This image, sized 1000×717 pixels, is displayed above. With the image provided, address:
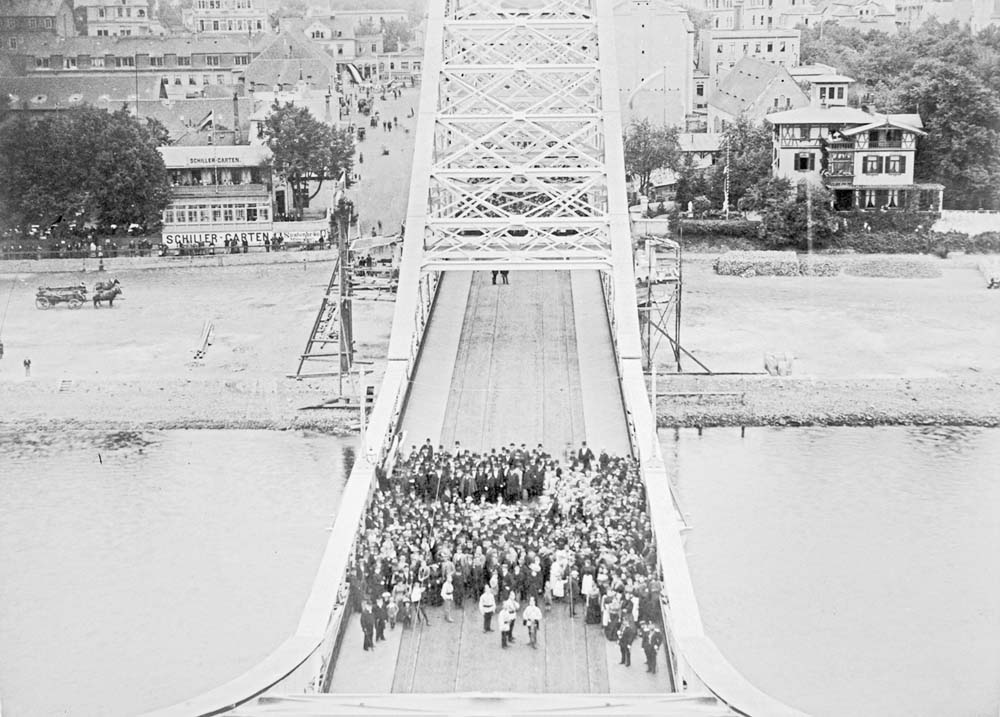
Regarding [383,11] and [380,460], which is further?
[383,11]

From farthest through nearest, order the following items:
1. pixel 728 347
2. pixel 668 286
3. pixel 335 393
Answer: pixel 668 286, pixel 728 347, pixel 335 393

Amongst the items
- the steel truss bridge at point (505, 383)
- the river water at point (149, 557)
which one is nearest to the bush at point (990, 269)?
the steel truss bridge at point (505, 383)

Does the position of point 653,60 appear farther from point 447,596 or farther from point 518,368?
point 447,596

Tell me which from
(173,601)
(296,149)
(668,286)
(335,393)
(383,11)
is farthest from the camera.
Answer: (383,11)

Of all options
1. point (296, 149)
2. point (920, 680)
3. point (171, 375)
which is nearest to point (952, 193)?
point (296, 149)

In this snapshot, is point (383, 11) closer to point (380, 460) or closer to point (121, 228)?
point (121, 228)

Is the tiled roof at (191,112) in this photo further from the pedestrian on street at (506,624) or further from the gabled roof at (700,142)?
the pedestrian on street at (506,624)
